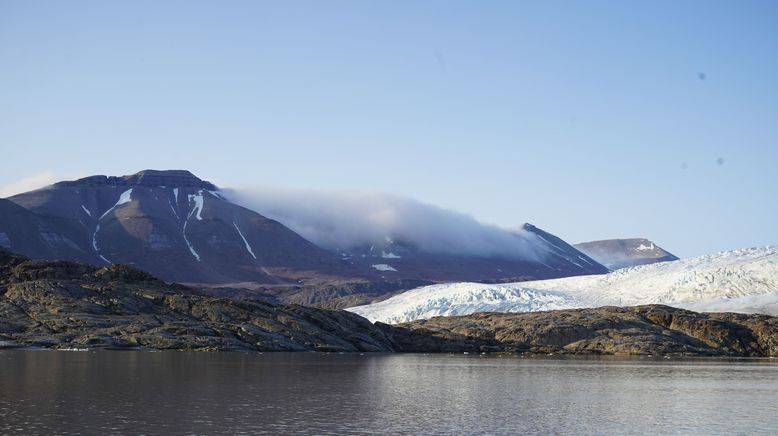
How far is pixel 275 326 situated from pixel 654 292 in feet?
280

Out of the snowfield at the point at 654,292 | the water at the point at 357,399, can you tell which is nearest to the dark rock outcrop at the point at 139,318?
the water at the point at 357,399

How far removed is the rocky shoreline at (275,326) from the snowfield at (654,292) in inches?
587

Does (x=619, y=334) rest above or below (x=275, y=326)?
below

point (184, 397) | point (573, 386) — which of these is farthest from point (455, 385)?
point (184, 397)

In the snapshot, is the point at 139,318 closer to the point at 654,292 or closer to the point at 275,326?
the point at 275,326

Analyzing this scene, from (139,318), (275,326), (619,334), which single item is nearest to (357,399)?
(139,318)

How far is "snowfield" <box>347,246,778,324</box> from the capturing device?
168 meters

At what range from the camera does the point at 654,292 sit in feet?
596

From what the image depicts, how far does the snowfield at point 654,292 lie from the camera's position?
168 meters

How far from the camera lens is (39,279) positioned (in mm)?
138250

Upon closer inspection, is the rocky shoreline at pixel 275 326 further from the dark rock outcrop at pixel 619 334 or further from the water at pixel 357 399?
the water at pixel 357 399

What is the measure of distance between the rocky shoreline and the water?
2554 centimetres

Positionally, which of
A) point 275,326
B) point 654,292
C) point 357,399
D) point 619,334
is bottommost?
point 357,399

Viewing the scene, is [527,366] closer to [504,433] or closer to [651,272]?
[504,433]
